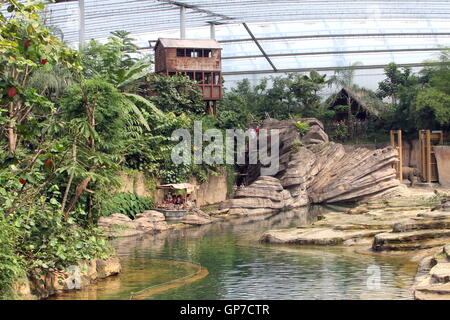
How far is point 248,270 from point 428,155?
733 inches

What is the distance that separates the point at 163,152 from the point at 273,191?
14.0 feet

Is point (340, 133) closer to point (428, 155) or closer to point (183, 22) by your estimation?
point (428, 155)

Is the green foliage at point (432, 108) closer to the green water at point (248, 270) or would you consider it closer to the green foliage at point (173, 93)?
the green foliage at point (173, 93)

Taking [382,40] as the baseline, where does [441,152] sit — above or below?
below

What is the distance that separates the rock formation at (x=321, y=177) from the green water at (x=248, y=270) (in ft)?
23.4

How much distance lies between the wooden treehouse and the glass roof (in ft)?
5.45

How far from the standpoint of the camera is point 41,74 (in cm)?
2066

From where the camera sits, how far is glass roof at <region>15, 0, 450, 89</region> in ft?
97.1

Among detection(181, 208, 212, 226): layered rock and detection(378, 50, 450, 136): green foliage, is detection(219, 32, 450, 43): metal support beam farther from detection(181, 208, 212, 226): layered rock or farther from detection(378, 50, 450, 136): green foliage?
detection(181, 208, 212, 226): layered rock

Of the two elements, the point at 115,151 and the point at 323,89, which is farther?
the point at 323,89

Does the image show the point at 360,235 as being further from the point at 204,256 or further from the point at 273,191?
the point at 273,191

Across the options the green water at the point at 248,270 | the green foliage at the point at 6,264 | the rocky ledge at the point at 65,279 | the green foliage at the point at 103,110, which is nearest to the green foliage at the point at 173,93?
the green water at the point at 248,270
